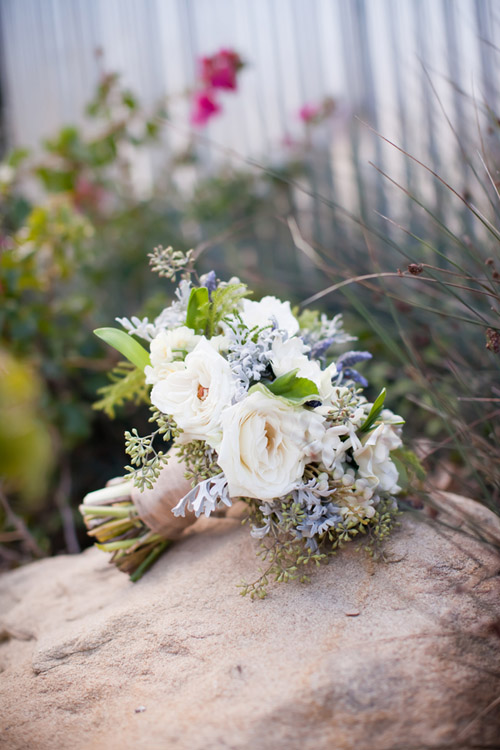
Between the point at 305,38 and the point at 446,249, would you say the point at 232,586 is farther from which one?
the point at 305,38

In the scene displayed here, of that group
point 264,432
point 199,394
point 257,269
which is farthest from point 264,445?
point 257,269

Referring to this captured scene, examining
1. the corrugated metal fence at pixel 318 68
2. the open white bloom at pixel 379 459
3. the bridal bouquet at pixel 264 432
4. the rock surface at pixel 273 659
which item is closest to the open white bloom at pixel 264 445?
the bridal bouquet at pixel 264 432

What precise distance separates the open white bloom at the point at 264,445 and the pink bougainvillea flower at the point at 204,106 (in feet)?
7.80

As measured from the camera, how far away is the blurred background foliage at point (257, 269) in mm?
1268

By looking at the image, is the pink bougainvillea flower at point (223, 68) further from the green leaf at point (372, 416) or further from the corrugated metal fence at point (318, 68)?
the green leaf at point (372, 416)

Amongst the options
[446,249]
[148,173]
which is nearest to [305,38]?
[148,173]

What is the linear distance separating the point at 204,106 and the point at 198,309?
84.4 inches

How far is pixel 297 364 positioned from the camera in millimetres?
1029

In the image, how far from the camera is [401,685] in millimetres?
798

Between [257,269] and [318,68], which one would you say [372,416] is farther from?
[318,68]

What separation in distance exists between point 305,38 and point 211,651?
307 centimetres

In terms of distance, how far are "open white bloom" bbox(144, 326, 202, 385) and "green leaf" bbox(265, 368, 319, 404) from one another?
0.64 feet

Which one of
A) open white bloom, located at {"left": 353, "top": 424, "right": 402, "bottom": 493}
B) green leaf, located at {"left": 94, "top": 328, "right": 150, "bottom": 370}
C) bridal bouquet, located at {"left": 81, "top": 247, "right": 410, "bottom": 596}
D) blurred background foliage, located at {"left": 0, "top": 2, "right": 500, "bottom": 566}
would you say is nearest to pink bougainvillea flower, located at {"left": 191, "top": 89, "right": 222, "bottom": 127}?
blurred background foliage, located at {"left": 0, "top": 2, "right": 500, "bottom": 566}

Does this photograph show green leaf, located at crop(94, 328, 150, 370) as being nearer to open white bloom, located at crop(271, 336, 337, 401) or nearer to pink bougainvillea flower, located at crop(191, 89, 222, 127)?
open white bloom, located at crop(271, 336, 337, 401)
